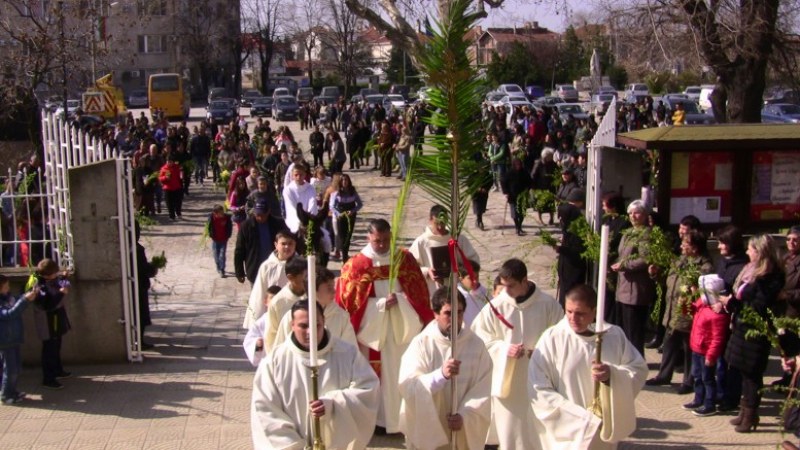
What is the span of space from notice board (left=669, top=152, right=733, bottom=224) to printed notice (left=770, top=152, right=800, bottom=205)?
0.48m

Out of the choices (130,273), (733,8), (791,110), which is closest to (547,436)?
(130,273)

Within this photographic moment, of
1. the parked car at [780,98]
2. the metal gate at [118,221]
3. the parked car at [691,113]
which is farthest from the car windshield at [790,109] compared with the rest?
the metal gate at [118,221]

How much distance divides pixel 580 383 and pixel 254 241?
5.99 m

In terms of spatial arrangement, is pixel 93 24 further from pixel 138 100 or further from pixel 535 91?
pixel 138 100

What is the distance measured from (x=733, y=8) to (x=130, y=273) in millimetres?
12779

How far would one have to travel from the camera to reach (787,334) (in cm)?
745

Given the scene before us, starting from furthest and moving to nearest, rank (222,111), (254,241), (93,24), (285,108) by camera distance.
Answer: (285,108) → (222,111) → (93,24) → (254,241)

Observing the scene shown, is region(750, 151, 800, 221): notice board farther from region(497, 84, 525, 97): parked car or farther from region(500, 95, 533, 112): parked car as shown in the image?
region(497, 84, 525, 97): parked car

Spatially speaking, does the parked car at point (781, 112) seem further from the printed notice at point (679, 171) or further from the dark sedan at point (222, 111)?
the printed notice at point (679, 171)

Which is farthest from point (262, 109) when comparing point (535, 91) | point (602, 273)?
point (602, 273)

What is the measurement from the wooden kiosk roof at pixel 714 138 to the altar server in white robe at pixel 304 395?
18.2 ft

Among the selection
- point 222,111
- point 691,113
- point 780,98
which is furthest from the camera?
point 222,111

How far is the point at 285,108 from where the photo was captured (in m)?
49.7

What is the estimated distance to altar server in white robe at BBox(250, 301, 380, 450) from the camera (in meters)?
5.76
